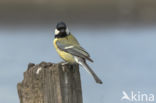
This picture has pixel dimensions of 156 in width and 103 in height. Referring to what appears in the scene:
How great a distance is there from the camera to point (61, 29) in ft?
12.3

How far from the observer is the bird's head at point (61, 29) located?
3742 millimetres

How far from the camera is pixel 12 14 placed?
8.77m

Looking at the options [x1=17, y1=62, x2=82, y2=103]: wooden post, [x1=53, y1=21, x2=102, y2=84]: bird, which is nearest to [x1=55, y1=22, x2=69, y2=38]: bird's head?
[x1=53, y1=21, x2=102, y2=84]: bird

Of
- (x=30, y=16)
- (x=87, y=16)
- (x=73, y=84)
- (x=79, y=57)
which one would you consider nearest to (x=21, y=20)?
(x=30, y=16)

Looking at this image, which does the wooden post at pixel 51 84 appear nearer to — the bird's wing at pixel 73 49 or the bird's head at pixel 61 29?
the bird's wing at pixel 73 49

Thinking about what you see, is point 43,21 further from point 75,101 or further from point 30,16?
point 75,101

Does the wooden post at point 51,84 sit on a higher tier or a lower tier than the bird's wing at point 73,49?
lower

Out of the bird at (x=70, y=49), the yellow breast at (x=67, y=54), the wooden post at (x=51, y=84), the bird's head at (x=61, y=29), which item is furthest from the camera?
the bird's head at (x=61, y=29)

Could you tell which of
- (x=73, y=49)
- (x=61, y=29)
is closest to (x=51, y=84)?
(x=73, y=49)

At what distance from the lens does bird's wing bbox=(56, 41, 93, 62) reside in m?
3.44

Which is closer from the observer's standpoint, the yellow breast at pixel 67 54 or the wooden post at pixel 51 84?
the wooden post at pixel 51 84

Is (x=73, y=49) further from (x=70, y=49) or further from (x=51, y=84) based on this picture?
(x=51, y=84)

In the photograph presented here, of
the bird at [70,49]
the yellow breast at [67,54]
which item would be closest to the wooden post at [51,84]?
the bird at [70,49]

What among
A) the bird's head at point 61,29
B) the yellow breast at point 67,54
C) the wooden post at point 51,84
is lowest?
the wooden post at point 51,84
